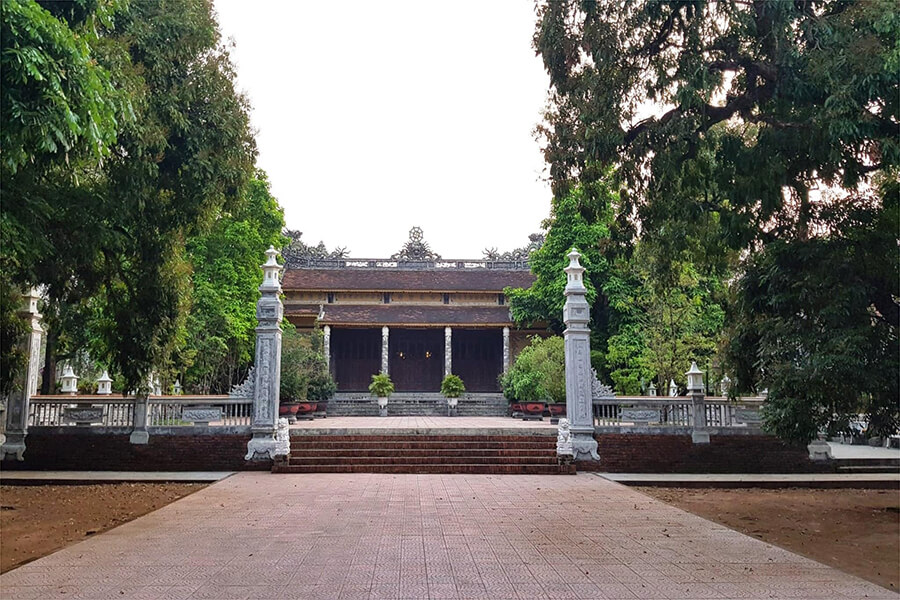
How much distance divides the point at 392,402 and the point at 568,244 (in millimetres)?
8284

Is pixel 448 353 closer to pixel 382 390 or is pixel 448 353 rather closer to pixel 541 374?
pixel 382 390

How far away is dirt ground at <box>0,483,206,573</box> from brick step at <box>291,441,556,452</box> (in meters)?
2.58

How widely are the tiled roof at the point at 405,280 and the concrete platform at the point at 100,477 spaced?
1766cm

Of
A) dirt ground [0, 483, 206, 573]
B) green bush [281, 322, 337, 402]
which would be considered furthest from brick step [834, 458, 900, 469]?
green bush [281, 322, 337, 402]

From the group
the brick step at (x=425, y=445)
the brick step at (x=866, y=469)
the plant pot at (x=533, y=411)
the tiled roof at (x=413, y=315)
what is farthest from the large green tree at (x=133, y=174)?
the tiled roof at (x=413, y=315)

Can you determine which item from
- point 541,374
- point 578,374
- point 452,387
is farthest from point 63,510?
point 452,387

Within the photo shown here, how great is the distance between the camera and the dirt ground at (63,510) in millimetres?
6512

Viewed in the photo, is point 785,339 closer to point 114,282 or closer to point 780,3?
point 780,3

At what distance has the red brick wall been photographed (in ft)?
38.6

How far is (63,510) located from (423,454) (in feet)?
19.1

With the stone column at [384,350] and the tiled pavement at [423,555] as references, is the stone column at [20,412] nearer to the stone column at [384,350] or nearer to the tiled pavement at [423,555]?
the tiled pavement at [423,555]

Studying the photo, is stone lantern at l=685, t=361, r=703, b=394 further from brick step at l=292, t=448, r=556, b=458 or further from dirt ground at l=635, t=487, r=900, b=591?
brick step at l=292, t=448, r=556, b=458

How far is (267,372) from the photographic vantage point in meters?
12.1

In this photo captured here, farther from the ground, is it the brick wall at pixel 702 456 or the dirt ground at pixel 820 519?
the brick wall at pixel 702 456
